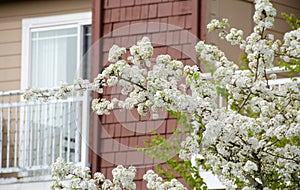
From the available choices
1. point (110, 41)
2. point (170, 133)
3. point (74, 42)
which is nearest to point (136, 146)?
point (170, 133)

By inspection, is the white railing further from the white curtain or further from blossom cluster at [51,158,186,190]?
blossom cluster at [51,158,186,190]

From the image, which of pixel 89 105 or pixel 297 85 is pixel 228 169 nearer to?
pixel 297 85

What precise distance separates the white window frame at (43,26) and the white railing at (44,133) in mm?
647

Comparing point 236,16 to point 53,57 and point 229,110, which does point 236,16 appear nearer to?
point 53,57

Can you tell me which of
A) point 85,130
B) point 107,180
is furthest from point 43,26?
point 107,180

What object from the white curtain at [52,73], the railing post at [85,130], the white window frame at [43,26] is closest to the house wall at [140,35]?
the railing post at [85,130]

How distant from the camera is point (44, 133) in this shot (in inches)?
517

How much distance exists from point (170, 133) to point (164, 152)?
40.9 inches

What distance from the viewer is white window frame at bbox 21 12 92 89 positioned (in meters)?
13.9

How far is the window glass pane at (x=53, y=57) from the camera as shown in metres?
14.1

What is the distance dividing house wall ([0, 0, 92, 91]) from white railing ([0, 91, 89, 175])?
0.62 m

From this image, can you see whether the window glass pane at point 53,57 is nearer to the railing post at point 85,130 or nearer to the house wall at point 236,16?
the railing post at point 85,130

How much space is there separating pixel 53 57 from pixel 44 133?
1532 mm

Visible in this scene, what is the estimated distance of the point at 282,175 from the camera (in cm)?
780
